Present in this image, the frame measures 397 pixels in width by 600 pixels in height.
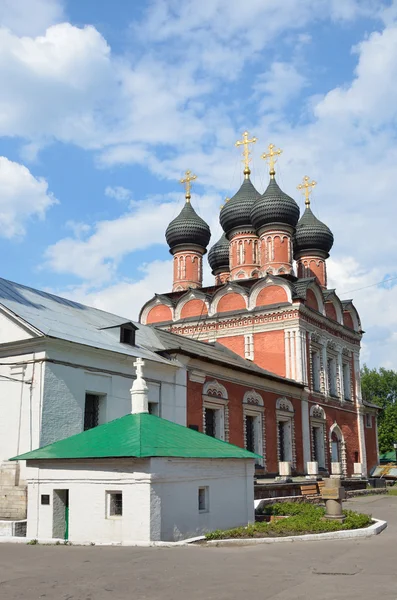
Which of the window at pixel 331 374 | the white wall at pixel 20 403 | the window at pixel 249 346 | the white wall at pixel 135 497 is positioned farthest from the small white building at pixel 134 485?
the window at pixel 331 374

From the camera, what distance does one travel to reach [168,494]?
11070 mm

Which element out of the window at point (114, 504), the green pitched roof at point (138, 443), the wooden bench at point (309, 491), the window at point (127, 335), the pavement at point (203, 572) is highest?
the window at point (127, 335)

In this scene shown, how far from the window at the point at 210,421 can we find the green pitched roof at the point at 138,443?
7608 mm

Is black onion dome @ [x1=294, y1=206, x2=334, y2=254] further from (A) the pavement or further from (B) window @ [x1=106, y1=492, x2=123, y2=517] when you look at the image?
(B) window @ [x1=106, y1=492, x2=123, y2=517]

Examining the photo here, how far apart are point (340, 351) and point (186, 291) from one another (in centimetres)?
813

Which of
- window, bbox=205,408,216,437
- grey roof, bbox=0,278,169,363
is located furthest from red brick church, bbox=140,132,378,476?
grey roof, bbox=0,278,169,363

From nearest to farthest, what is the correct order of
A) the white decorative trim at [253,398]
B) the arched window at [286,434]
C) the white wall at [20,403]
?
the white wall at [20,403], the white decorative trim at [253,398], the arched window at [286,434]

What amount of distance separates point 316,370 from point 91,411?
15.1 m

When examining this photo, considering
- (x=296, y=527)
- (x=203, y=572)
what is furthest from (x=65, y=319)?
(x=203, y=572)

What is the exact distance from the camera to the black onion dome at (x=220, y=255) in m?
38.2

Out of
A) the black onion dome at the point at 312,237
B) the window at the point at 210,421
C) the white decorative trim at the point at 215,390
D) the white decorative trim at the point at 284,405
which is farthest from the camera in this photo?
the black onion dome at the point at 312,237

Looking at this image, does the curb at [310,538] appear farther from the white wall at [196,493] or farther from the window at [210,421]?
the window at [210,421]

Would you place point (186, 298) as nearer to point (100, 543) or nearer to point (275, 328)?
point (275, 328)

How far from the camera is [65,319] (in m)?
17.3
